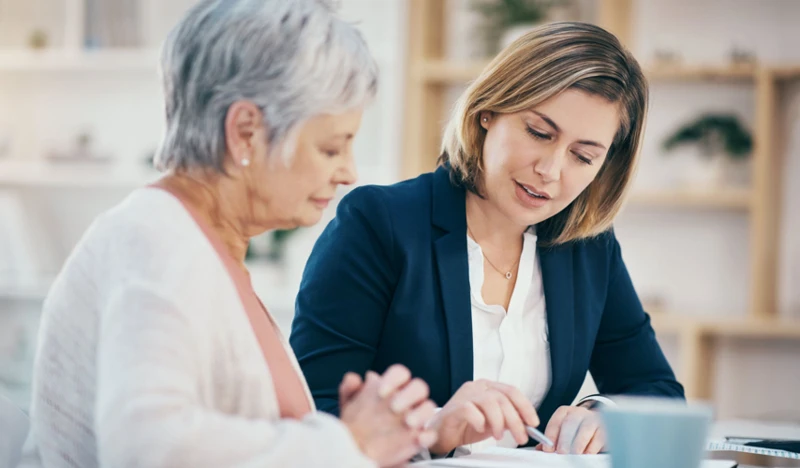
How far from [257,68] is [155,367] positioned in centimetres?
28

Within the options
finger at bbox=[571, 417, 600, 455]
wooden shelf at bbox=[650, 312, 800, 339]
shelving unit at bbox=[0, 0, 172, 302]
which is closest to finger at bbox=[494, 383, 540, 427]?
finger at bbox=[571, 417, 600, 455]

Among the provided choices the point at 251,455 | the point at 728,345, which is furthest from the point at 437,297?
the point at 728,345

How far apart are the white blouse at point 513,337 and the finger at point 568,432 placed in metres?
0.23

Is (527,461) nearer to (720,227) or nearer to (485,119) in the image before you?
(485,119)

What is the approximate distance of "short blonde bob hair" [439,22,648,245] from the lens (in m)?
1.49

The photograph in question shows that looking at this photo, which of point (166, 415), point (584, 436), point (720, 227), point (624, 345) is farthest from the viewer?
point (720, 227)

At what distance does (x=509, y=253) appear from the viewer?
65.6 inches

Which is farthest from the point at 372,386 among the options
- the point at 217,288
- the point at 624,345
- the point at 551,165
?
the point at 624,345

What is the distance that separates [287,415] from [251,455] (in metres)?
0.14

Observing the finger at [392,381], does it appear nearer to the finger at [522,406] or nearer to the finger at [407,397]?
the finger at [407,397]

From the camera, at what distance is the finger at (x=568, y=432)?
1292 millimetres

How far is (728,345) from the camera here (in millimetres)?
3570

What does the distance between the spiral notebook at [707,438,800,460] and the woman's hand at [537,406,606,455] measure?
0.19 m

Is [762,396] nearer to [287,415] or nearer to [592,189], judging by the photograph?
[592,189]
